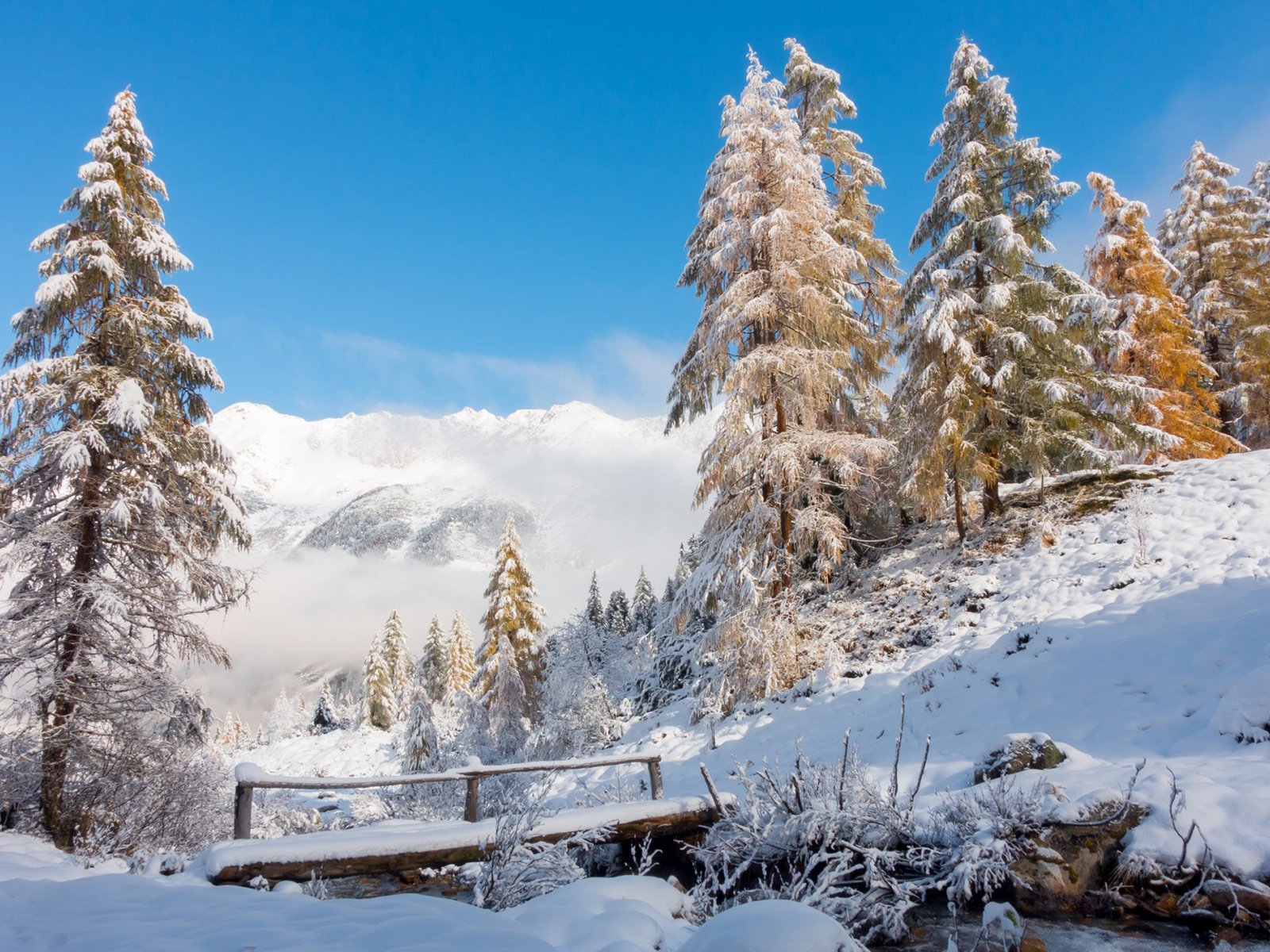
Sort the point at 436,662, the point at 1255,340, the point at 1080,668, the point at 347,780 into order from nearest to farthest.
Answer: the point at 347,780 → the point at 1080,668 → the point at 1255,340 → the point at 436,662

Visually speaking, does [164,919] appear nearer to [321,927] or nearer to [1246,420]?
[321,927]

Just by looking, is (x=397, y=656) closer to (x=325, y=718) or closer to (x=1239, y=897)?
(x=325, y=718)

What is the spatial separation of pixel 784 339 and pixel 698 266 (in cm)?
360

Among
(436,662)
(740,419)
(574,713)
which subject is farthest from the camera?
(436,662)

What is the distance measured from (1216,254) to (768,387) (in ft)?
67.2

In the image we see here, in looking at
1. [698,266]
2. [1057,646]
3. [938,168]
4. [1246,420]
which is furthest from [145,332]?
[1246,420]

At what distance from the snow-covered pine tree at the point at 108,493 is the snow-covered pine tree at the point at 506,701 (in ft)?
47.4

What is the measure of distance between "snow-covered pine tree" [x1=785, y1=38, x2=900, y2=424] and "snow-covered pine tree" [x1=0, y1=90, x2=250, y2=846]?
47.4 ft

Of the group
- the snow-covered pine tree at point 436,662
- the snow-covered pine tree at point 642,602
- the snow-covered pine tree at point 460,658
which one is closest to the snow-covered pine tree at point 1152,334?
the snow-covered pine tree at point 642,602

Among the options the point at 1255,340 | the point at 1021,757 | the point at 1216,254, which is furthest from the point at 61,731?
the point at 1216,254

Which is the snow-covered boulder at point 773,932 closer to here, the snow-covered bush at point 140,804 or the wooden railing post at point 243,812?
the wooden railing post at point 243,812

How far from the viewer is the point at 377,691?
171 ft

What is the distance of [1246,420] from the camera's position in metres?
23.3

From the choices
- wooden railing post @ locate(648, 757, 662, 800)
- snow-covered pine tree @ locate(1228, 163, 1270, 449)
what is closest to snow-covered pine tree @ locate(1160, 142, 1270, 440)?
snow-covered pine tree @ locate(1228, 163, 1270, 449)
